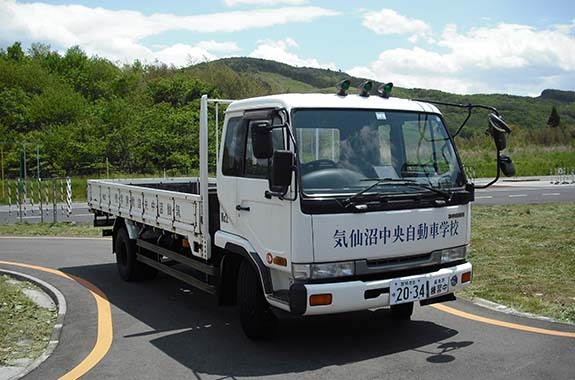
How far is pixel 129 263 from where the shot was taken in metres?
9.45

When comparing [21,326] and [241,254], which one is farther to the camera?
[21,326]

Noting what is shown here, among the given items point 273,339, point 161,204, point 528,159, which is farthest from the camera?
point 528,159

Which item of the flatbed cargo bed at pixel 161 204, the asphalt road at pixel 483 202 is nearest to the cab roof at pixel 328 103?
the flatbed cargo bed at pixel 161 204

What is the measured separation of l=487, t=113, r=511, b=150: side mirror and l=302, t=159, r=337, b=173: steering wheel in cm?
149

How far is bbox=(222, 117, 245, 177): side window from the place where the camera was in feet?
21.0

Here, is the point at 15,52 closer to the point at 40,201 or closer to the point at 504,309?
the point at 40,201

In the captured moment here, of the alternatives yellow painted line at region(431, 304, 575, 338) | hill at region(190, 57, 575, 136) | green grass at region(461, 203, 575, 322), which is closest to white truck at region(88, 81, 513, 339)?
yellow painted line at region(431, 304, 575, 338)

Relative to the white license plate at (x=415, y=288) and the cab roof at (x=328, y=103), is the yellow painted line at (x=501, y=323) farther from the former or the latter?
the cab roof at (x=328, y=103)

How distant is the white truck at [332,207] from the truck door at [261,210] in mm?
11

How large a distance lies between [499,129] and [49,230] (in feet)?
46.0

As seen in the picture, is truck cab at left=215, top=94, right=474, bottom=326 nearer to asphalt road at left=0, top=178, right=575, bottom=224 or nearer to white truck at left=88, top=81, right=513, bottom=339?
white truck at left=88, top=81, right=513, bottom=339

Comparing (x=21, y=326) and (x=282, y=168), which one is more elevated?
(x=282, y=168)

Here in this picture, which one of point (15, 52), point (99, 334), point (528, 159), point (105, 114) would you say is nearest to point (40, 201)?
point (99, 334)

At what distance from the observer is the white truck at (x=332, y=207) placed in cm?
543
